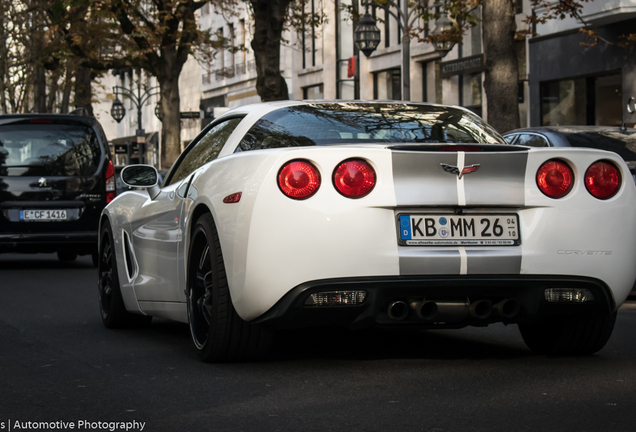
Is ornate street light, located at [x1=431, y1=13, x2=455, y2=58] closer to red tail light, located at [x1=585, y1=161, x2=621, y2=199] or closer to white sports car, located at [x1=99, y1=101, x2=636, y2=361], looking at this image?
white sports car, located at [x1=99, y1=101, x2=636, y2=361]

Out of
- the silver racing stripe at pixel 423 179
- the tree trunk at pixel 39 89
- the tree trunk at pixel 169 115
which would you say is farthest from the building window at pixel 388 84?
the silver racing stripe at pixel 423 179

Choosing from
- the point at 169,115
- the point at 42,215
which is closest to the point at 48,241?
the point at 42,215

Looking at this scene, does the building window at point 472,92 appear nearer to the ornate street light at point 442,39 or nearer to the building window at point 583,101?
the building window at point 583,101

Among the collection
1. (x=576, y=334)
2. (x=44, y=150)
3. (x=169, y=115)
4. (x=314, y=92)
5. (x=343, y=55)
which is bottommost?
(x=576, y=334)

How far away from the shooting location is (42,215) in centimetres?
1397

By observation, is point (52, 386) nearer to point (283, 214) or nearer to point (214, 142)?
point (283, 214)

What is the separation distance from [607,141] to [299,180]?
614 cm

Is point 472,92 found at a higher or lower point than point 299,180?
higher

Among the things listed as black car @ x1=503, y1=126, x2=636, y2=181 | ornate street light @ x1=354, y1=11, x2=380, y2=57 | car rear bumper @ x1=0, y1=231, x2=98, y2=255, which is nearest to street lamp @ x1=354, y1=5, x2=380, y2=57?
ornate street light @ x1=354, y1=11, x2=380, y2=57

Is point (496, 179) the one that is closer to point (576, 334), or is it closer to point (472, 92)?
point (576, 334)

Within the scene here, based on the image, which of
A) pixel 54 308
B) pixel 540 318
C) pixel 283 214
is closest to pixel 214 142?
pixel 283 214

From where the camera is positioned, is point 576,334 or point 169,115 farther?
point 169,115

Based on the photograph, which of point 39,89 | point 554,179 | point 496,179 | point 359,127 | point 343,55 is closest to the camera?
point 496,179

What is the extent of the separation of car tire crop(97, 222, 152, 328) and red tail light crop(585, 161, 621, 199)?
134 inches
